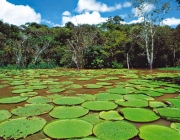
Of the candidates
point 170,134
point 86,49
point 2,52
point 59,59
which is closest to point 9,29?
point 2,52

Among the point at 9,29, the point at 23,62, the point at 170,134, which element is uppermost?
the point at 9,29

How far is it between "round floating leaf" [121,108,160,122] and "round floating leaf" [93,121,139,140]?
272 millimetres

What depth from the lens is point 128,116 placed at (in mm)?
2721

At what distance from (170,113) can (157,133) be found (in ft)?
2.84

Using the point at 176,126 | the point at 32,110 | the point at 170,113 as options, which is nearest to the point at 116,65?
the point at 170,113

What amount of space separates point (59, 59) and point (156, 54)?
10.0 m

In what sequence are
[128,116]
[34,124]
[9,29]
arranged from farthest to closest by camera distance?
[9,29] < [128,116] < [34,124]

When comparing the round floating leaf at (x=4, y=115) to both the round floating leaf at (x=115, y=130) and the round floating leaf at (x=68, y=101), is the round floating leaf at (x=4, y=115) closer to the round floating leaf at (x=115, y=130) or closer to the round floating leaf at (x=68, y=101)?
the round floating leaf at (x=68, y=101)

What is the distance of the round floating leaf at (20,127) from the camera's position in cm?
211

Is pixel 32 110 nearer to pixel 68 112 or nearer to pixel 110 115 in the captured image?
pixel 68 112

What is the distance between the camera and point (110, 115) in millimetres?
2783

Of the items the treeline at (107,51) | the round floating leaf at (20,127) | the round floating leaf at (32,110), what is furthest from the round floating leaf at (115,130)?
the treeline at (107,51)

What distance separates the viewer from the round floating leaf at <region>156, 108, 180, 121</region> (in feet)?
8.73

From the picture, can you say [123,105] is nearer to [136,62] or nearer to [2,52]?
[136,62]
